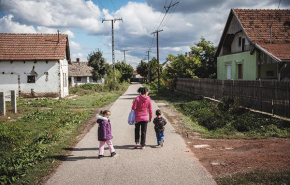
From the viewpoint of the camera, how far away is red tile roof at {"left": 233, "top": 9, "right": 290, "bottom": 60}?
15.9 metres

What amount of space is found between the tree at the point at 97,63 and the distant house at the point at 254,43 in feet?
105

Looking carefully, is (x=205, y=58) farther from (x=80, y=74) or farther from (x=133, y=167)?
(x=80, y=74)

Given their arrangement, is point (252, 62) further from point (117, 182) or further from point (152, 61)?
point (152, 61)

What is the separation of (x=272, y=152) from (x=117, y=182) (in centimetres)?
395

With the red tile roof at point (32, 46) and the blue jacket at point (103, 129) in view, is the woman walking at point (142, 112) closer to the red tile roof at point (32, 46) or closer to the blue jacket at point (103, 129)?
the blue jacket at point (103, 129)

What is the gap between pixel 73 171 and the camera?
5082 mm

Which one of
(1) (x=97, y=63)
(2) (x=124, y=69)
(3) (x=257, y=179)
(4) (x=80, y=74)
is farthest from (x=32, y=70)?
(2) (x=124, y=69)

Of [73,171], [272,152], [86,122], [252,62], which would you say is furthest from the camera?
[252,62]

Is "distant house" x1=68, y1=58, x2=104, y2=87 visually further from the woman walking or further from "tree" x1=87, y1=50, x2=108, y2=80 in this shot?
the woman walking

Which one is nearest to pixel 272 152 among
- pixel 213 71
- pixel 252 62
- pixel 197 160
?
pixel 197 160

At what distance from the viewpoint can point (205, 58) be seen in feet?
87.5

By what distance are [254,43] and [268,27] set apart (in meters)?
3.58

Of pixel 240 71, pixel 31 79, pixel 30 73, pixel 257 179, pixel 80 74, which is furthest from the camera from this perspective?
pixel 80 74

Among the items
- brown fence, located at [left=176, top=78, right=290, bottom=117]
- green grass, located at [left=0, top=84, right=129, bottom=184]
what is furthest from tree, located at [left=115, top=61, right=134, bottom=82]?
green grass, located at [left=0, top=84, right=129, bottom=184]
